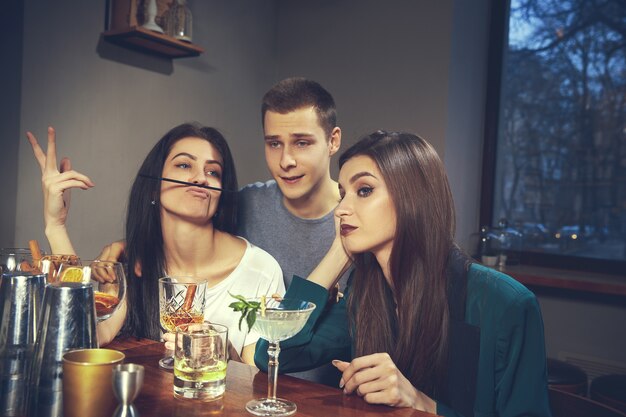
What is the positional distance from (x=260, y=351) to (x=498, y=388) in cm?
58

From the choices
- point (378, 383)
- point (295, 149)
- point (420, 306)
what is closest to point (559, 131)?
point (295, 149)

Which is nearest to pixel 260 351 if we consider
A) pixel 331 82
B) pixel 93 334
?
pixel 93 334

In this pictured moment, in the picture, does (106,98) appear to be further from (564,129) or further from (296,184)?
(564,129)

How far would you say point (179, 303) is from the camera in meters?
1.37

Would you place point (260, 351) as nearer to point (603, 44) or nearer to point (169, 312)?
point (169, 312)

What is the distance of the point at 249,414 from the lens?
1.07 metres

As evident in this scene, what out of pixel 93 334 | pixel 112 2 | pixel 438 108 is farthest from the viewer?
pixel 438 108

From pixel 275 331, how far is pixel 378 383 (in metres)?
0.23

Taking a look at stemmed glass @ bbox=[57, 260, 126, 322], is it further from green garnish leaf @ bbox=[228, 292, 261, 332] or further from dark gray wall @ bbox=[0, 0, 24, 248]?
dark gray wall @ bbox=[0, 0, 24, 248]

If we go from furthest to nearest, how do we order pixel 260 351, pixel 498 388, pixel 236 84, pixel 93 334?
pixel 236 84 < pixel 260 351 < pixel 498 388 < pixel 93 334

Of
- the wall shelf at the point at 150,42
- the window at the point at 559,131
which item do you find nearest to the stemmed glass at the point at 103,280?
the wall shelf at the point at 150,42

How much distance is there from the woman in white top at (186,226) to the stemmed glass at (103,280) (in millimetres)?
673

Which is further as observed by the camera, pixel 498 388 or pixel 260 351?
pixel 260 351

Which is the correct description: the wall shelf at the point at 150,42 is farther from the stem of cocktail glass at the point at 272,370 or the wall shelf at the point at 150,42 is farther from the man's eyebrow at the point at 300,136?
the stem of cocktail glass at the point at 272,370
